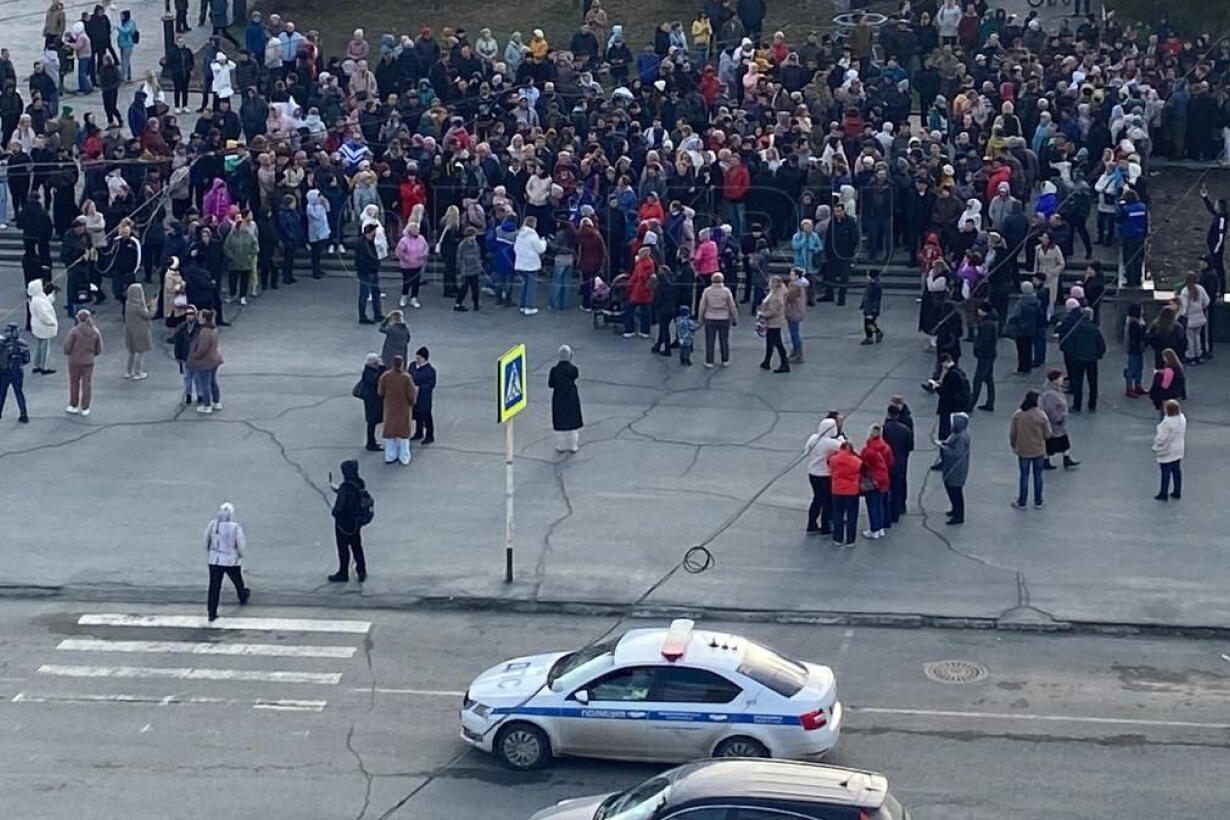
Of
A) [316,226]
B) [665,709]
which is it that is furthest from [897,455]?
[316,226]

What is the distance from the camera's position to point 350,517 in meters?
23.5

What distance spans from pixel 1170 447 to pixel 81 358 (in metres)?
13.3

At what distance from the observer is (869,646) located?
22.1 meters

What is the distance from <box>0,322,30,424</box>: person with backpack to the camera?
2845 cm

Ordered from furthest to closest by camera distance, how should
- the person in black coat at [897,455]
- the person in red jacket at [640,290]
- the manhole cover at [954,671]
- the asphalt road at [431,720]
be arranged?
the person in red jacket at [640,290] < the person in black coat at [897,455] < the manhole cover at [954,671] < the asphalt road at [431,720]

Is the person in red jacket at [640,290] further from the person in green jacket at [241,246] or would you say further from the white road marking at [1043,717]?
the white road marking at [1043,717]

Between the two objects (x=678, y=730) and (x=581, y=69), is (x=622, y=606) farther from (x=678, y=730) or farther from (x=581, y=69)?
(x=581, y=69)

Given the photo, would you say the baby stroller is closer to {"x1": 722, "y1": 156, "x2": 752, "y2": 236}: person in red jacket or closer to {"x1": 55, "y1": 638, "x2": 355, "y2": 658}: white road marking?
{"x1": 722, "y1": 156, "x2": 752, "y2": 236}: person in red jacket

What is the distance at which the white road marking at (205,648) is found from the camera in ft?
72.1

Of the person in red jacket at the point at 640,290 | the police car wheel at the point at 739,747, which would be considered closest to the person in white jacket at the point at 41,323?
the person in red jacket at the point at 640,290

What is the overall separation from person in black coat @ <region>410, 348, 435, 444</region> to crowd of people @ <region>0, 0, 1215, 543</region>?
0.04 metres

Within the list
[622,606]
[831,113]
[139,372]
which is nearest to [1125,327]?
[831,113]

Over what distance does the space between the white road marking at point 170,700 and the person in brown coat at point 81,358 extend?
845 cm

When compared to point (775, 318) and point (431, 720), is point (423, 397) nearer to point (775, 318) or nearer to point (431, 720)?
point (775, 318)
